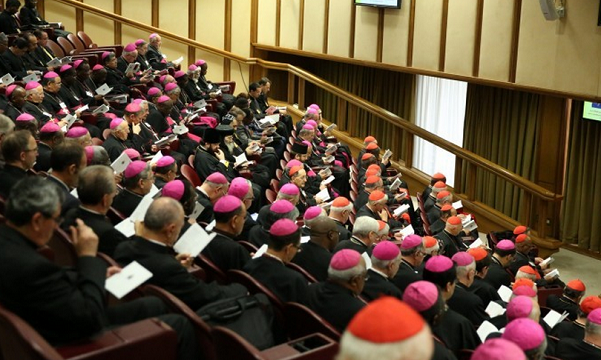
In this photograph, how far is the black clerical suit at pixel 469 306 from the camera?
4.52 metres

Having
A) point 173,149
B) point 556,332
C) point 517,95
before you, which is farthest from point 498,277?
point 517,95

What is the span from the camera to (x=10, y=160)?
399 cm

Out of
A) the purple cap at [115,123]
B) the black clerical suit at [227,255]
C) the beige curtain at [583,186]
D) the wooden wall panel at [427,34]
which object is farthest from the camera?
the wooden wall panel at [427,34]

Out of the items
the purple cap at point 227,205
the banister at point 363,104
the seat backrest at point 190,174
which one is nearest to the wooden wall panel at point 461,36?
the banister at point 363,104

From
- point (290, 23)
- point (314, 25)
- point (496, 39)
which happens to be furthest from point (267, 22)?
point (496, 39)

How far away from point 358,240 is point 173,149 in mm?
2382

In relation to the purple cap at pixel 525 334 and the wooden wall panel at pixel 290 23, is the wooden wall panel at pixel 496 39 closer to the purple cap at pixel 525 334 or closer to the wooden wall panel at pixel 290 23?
the wooden wall panel at pixel 290 23

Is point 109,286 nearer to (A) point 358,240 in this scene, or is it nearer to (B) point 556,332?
(A) point 358,240

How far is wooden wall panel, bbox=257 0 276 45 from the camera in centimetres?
1291

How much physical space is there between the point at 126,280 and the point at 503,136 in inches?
330

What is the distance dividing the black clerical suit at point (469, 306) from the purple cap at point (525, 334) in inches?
41.7

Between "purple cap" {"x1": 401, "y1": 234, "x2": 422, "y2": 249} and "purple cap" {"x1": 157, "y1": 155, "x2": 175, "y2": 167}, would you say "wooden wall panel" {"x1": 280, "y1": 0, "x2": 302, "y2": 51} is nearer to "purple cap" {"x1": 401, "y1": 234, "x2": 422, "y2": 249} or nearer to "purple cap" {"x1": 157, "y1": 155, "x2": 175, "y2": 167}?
"purple cap" {"x1": 157, "y1": 155, "x2": 175, "y2": 167}

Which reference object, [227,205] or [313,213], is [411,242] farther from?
[227,205]

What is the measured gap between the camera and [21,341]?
90.8 inches
